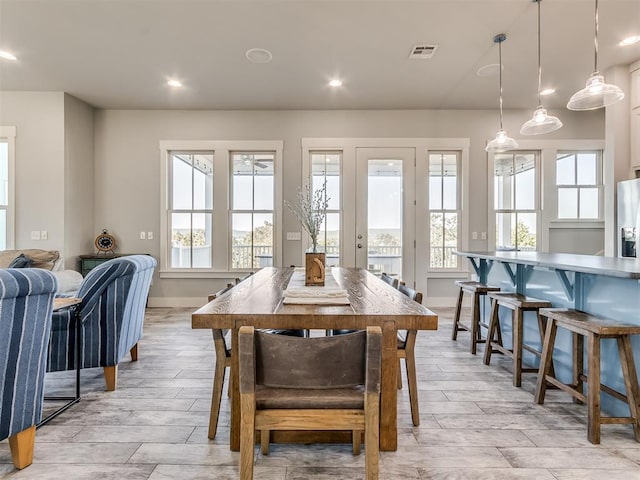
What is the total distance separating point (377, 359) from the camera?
1.13 meters

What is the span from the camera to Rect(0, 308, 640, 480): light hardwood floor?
1.57 meters

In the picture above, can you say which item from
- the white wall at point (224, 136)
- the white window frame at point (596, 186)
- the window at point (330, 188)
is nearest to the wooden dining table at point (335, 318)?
the window at point (330, 188)

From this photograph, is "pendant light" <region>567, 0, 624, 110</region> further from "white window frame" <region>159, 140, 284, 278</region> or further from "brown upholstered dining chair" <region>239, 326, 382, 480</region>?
"white window frame" <region>159, 140, 284, 278</region>

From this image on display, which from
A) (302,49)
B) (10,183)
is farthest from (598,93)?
(10,183)

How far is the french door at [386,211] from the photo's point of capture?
5258 mm

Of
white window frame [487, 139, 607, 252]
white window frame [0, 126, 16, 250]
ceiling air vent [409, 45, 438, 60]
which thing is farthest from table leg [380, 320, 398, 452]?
white window frame [0, 126, 16, 250]

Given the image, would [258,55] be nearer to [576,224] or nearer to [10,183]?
[10,183]

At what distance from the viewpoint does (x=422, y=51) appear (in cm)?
362

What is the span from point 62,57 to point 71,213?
2.04 metres

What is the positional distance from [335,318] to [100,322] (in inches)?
71.7

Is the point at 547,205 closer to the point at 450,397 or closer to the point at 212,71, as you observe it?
the point at 450,397

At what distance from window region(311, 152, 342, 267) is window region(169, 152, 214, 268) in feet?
5.55

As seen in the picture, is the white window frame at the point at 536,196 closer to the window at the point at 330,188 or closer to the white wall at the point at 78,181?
the window at the point at 330,188

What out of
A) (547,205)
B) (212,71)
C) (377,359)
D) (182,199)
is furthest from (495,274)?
(182,199)
